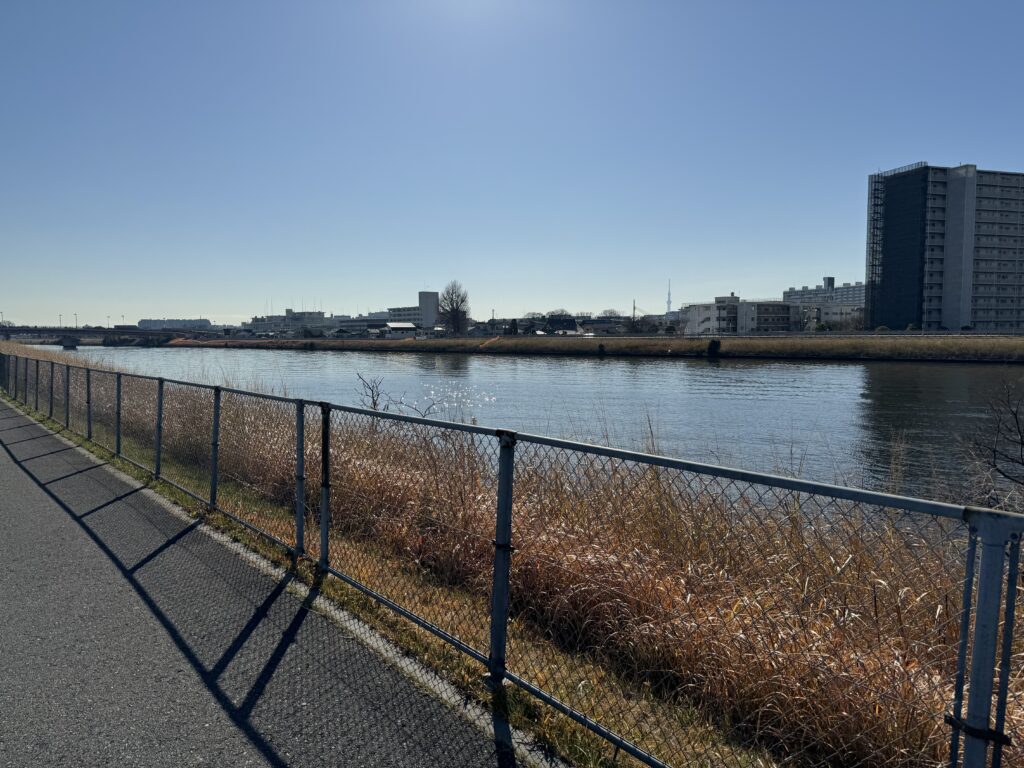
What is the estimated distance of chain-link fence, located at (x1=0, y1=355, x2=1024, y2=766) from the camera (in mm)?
3150

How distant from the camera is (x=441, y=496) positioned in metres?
6.03

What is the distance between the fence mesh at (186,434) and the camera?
1020cm

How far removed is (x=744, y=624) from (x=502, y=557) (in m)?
1.32

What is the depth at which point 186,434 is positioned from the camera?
11.3m

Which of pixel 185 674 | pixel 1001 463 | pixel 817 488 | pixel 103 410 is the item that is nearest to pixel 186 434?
pixel 103 410

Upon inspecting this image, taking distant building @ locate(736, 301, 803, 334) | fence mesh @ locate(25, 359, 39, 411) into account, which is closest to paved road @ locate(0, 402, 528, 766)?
fence mesh @ locate(25, 359, 39, 411)

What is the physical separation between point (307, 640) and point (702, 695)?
2455 millimetres

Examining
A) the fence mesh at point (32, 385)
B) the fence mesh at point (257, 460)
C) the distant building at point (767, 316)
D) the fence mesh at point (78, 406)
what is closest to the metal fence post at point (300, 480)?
the fence mesh at point (257, 460)

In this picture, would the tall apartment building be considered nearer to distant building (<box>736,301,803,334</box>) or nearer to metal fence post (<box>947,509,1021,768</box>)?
distant building (<box>736,301,803,334</box>)

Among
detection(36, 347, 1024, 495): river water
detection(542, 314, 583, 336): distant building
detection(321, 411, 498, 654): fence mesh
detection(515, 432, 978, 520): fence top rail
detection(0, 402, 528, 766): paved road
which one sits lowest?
detection(36, 347, 1024, 495): river water

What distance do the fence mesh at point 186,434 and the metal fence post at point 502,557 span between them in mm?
6522

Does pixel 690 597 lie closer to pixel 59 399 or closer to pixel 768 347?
pixel 59 399

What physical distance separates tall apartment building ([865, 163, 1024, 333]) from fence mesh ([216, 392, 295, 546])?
121278 millimetres

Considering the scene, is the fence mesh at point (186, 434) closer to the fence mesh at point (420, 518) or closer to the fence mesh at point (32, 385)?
the fence mesh at point (420, 518)
